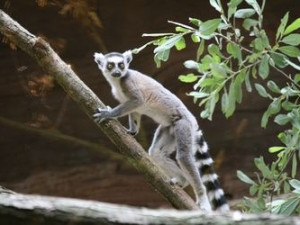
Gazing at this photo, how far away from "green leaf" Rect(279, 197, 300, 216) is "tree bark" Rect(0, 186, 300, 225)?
1.27 metres

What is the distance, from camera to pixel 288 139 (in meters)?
2.71

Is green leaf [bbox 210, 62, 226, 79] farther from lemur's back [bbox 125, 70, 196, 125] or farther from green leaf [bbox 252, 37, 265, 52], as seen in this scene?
lemur's back [bbox 125, 70, 196, 125]

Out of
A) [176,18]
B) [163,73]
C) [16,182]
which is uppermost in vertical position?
[176,18]

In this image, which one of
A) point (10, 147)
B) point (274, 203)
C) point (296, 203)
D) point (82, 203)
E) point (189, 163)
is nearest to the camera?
point (82, 203)

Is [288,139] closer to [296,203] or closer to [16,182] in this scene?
[296,203]

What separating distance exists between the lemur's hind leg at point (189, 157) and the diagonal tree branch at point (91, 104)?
39 cm

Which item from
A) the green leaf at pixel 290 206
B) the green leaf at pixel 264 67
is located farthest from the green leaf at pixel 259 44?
the green leaf at pixel 290 206

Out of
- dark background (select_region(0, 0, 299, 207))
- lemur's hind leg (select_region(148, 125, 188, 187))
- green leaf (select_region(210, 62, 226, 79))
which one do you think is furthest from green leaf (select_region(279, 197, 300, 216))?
dark background (select_region(0, 0, 299, 207))

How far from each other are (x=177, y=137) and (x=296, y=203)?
108cm

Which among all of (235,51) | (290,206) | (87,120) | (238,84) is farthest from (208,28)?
(87,120)

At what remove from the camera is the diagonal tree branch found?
9.37 ft

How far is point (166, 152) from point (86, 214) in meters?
2.27

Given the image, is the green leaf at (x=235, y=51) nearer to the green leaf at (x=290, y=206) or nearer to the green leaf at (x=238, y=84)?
the green leaf at (x=238, y=84)

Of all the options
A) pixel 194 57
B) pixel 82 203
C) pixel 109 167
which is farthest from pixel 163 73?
pixel 82 203
